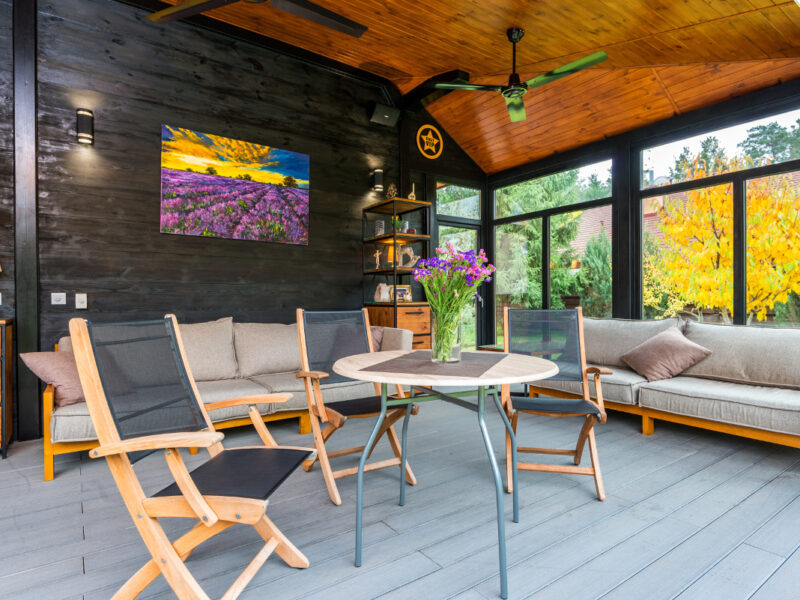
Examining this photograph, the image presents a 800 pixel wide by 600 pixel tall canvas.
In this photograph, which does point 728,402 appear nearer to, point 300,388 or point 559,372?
point 559,372

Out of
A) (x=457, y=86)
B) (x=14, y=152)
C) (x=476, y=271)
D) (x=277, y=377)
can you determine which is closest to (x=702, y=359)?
(x=476, y=271)

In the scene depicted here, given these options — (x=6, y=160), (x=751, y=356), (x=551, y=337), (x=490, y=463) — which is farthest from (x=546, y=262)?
(x=6, y=160)

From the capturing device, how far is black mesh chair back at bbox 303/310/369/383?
96.3 inches

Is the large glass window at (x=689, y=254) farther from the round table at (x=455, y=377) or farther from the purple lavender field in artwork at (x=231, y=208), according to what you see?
Result: the purple lavender field in artwork at (x=231, y=208)

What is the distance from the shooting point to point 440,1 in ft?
11.7

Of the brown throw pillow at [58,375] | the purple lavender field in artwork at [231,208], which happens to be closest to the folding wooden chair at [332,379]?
the brown throw pillow at [58,375]

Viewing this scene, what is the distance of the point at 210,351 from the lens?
3.47 m

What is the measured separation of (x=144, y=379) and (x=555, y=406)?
1.94 meters

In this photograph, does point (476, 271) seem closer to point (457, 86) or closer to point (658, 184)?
point (457, 86)

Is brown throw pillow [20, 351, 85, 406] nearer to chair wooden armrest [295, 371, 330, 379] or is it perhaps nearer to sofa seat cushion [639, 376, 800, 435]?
chair wooden armrest [295, 371, 330, 379]

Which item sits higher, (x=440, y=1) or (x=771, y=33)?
(x=440, y=1)

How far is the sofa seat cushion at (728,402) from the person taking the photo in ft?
8.53

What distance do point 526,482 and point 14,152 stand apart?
4149 mm

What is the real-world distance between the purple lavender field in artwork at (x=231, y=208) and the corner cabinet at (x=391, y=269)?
2.74 ft
